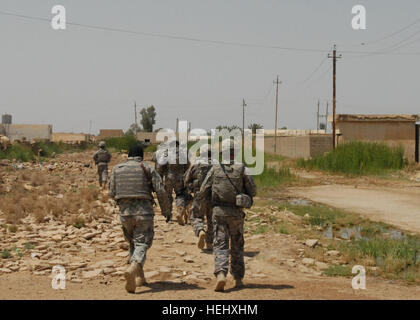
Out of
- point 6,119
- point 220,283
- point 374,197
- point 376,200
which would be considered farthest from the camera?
point 6,119

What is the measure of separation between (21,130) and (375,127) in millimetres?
45072

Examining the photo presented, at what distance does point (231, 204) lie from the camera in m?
6.57

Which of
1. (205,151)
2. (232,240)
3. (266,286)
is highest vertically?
(205,151)

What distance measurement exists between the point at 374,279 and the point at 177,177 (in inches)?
179

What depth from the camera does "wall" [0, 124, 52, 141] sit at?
64.6 meters

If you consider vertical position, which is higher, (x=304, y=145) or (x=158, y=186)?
(x=304, y=145)

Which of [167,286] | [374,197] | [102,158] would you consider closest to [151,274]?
[167,286]

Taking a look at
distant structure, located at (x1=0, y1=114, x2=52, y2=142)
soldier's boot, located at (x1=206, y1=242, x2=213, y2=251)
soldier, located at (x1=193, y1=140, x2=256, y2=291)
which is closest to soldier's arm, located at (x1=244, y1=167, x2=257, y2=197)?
soldier, located at (x1=193, y1=140, x2=256, y2=291)

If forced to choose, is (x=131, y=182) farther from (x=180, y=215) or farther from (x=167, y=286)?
(x=180, y=215)

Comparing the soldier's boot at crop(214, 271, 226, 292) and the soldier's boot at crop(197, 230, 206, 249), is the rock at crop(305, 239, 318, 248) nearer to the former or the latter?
the soldier's boot at crop(197, 230, 206, 249)

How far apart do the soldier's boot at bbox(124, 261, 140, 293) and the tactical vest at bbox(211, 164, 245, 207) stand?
4.09 ft

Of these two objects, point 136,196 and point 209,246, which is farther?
point 209,246
